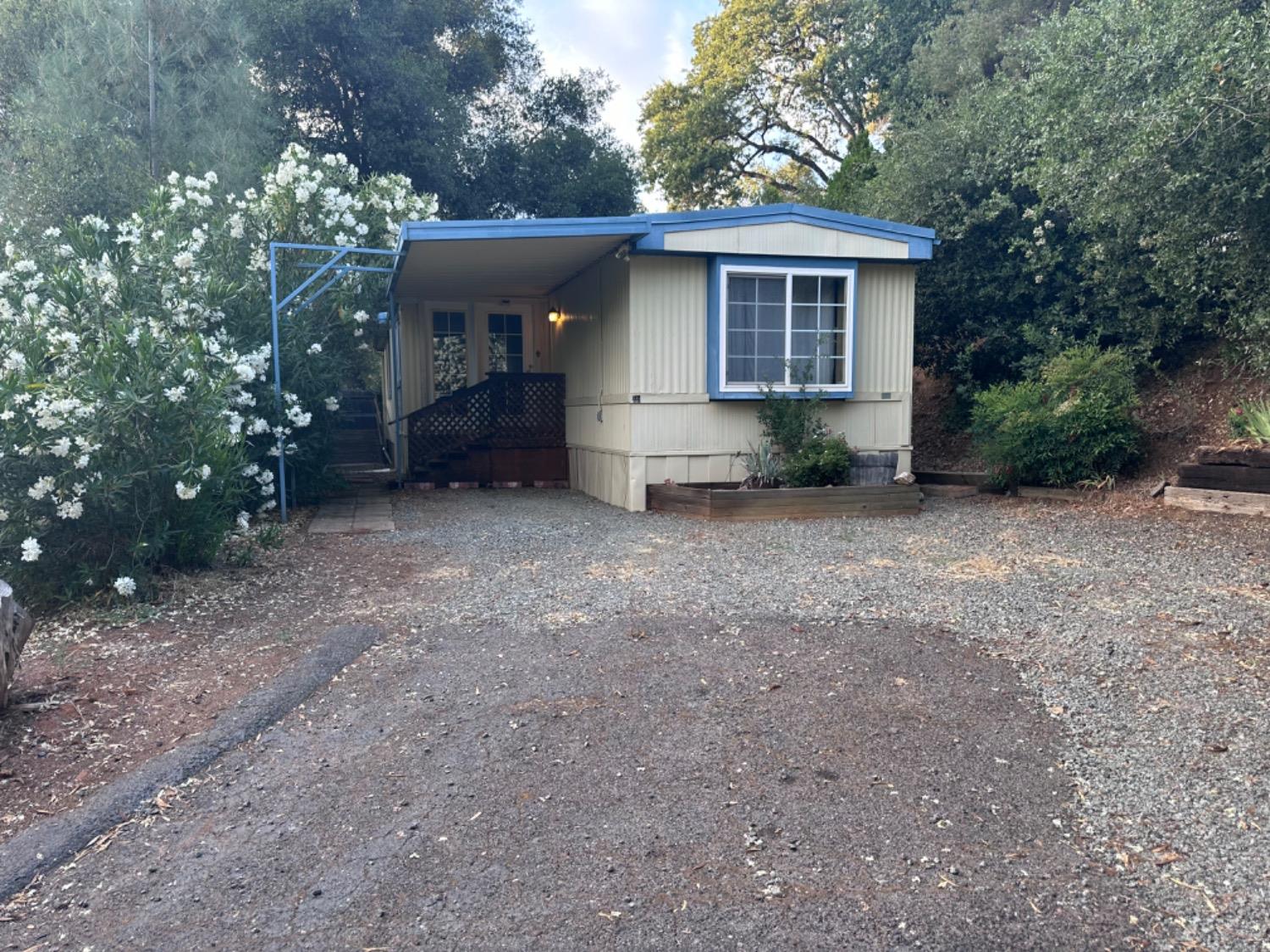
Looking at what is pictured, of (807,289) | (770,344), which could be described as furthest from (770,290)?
(770,344)

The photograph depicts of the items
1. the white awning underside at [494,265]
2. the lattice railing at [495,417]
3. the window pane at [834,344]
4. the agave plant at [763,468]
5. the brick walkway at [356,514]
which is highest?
the white awning underside at [494,265]

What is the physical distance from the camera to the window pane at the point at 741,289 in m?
8.20

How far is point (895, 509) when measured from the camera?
7.78 metres

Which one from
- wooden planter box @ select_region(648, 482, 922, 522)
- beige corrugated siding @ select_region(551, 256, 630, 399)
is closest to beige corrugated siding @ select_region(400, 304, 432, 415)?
beige corrugated siding @ select_region(551, 256, 630, 399)

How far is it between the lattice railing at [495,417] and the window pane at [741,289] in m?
3.61

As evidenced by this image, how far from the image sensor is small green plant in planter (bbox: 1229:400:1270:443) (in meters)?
6.94

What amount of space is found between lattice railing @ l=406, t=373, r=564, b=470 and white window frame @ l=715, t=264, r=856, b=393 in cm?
357

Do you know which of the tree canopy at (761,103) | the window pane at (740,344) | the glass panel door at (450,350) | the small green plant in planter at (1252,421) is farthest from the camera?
the tree canopy at (761,103)

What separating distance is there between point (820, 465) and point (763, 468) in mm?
534

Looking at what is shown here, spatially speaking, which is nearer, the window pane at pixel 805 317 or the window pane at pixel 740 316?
the window pane at pixel 740 316

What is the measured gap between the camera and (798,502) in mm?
7609

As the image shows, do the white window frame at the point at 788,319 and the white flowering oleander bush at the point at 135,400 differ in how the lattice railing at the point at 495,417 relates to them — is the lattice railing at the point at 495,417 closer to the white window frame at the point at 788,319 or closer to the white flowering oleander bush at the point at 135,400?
the white flowering oleander bush at the point at 135,400

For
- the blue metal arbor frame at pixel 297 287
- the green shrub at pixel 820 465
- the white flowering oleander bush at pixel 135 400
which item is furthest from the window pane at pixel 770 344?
the white flowering oleander bush at pixel 135 400

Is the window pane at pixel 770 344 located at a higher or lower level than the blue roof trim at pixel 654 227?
lower
